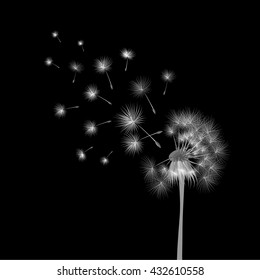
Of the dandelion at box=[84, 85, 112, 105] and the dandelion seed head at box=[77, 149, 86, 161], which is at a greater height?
the dandelion at box=[84, 85, 112, 105]

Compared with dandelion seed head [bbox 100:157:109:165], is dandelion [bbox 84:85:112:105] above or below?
above

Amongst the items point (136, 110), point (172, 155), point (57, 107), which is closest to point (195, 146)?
point (172, 155)

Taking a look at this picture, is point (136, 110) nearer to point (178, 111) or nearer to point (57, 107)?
point (178, 111)

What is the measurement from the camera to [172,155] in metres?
5.66

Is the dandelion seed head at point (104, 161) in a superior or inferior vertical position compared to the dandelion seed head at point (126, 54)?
inferior

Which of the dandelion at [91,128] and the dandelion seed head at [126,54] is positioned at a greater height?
the dandelion seed head at [126,54]

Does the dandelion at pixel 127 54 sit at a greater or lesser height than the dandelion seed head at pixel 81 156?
greater

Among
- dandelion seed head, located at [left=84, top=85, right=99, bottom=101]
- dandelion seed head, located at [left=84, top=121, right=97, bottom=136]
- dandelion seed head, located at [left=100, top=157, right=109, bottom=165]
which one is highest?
dandelion seed head, located at [left=84, top=85, right=99, bottom=101]

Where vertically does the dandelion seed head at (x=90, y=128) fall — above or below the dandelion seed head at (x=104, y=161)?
above

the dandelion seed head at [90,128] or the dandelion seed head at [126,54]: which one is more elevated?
the dandelion seed head at [126,54]

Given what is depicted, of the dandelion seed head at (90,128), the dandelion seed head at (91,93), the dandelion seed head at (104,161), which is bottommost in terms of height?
the dandelion seed head at (104,161)

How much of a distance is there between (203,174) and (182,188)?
17.1 inches
